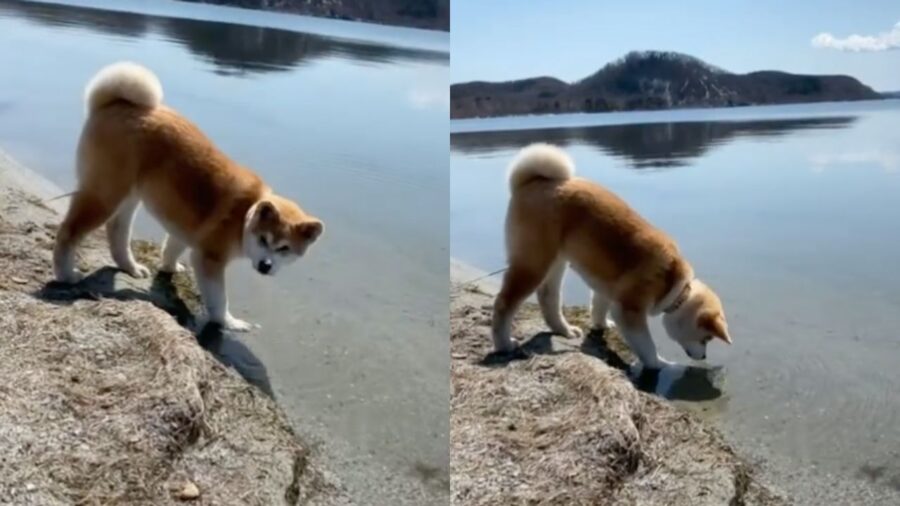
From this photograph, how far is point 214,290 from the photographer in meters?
2.02

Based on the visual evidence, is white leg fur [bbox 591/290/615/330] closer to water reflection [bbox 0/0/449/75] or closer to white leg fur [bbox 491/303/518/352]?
white leg fur [bbox 491/303/518/352]

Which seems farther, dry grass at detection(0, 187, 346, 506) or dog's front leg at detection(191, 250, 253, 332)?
dog's front leg at detection(191, 250, 253, 332)

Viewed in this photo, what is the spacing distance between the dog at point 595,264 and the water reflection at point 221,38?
1.59 feet

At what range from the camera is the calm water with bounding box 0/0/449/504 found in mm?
1938

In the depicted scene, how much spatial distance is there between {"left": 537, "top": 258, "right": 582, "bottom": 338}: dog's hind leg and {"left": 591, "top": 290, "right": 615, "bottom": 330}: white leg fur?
77mm

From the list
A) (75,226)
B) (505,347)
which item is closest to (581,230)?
(505,347)

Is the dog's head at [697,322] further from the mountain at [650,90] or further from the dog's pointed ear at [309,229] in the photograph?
the dog's pointed ear at [309,229]

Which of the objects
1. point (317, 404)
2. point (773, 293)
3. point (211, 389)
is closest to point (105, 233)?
point (211, 389)

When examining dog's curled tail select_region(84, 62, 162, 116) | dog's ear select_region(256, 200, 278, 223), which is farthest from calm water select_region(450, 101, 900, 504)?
dog's curled tail select_region(84, 62, 162, 116)

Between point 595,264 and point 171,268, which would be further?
point 171,268

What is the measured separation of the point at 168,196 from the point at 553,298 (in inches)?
36.4

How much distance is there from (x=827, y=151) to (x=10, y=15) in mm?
1999

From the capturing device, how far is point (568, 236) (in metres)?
1.92

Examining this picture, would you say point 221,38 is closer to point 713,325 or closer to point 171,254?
point 171,254
